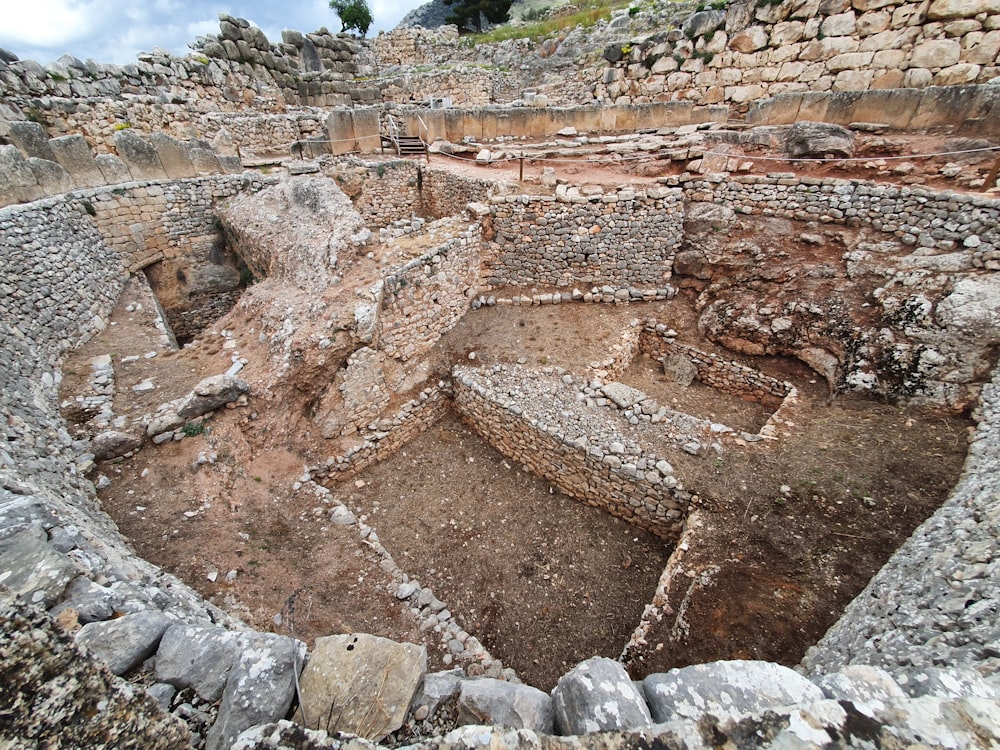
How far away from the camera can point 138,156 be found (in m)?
8.98

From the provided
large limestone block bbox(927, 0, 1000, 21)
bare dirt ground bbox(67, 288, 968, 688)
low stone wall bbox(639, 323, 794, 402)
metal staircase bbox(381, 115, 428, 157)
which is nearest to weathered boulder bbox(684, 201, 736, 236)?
low stone wall bbox(639, 323, 794, 402)

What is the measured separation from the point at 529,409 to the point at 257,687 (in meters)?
5.35

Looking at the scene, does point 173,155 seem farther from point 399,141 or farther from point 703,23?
point 703,23

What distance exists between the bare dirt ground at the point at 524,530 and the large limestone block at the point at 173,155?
13.7 feet

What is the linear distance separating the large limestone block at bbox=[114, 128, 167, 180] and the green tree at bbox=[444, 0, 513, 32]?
26119 mm

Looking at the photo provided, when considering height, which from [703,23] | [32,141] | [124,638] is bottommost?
[124,638]

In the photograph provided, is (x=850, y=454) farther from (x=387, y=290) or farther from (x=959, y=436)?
(x=387, y=290)

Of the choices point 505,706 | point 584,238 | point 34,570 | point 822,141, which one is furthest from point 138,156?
point 822,141

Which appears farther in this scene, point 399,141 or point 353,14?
point 353,14

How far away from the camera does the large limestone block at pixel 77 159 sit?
796cm

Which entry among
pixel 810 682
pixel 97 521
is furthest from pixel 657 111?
pixel 97 521

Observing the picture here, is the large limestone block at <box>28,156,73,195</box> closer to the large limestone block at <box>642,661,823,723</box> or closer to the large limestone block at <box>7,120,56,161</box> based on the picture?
the large limestone block at <box>7,120,56,161</box>

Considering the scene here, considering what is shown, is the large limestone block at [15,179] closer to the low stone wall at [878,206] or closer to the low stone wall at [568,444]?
the low stone wall at [568,444]

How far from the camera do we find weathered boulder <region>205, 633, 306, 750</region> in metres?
1.92
